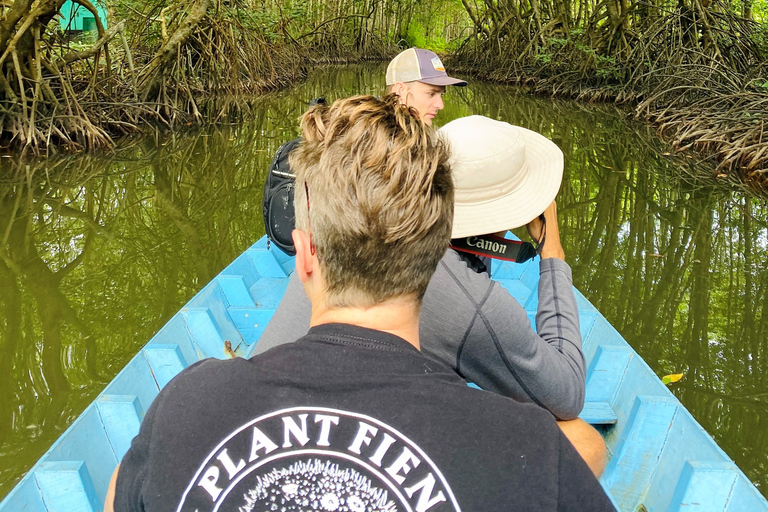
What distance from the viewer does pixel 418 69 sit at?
3.22 m

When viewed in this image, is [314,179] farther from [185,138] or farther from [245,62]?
[245,62]

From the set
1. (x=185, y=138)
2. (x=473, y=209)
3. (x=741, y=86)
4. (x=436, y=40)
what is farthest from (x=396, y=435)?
(x=436, y=40)

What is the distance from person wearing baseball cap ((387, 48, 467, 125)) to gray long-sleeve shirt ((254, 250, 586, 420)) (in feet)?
6.55

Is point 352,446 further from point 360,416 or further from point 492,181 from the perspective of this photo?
point 492,181

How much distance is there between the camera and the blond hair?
2.66ft

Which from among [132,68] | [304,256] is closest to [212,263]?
[304,256]

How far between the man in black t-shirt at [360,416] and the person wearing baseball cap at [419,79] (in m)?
2.46

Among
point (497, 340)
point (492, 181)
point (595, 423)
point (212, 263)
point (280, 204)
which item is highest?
point (492, 181)

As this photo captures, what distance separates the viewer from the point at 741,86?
9.19 m

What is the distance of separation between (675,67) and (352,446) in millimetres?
11060

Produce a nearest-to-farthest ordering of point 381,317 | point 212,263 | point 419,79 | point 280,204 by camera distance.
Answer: point 381,317, point 280,204, point 419,79, point 212,263

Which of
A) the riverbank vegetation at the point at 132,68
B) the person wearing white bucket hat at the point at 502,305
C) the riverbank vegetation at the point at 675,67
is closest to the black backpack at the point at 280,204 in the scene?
the person wearing white bucket hat at the point at 502,305

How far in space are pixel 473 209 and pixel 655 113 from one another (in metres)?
9.83

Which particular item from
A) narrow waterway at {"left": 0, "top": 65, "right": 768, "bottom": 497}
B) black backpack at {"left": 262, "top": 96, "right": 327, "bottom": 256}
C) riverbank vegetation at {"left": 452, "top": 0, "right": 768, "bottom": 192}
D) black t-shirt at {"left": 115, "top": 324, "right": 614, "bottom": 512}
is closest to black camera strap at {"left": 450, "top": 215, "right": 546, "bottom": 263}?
black t-shirt at {"left": 115, "top": 324, "right": 614, "bottom": 512}
